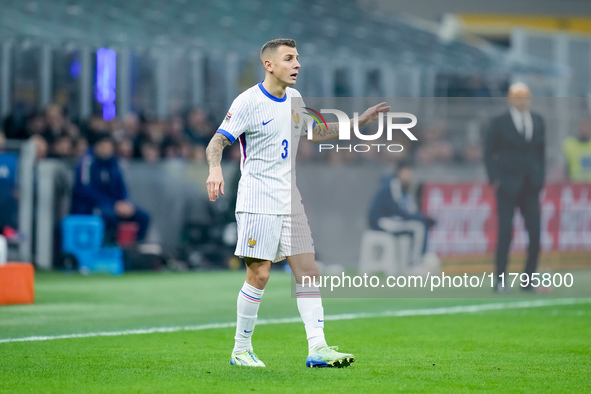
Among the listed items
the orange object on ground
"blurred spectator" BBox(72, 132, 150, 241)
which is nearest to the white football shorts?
the orange object on ground

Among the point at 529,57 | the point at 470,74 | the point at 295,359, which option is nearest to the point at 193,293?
the point at 295,359

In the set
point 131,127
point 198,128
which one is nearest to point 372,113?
point 131,127

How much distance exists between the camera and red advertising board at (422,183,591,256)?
1430cm

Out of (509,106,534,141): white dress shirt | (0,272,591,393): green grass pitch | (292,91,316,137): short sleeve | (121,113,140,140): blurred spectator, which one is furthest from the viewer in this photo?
(121,113,140,140): blurred spectator

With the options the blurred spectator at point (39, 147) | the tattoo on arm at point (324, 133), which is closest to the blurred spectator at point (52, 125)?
the blurred spectator at point (39, 147)

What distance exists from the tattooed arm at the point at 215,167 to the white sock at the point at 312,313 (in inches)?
33.5

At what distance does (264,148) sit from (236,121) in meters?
0.26

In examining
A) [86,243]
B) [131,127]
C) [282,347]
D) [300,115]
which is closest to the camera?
[300,115]

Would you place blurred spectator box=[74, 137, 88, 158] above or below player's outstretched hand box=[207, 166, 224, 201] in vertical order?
above

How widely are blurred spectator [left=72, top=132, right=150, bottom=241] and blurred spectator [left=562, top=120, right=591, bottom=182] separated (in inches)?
254

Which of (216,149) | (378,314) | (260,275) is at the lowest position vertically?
(378,314)

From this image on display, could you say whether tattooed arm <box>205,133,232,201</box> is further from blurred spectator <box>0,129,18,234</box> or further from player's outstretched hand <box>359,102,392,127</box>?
blurred spectator <box>0,129,18,234</box>

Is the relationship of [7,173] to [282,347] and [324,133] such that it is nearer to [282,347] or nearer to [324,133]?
[282,347]

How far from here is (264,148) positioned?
7027mm
